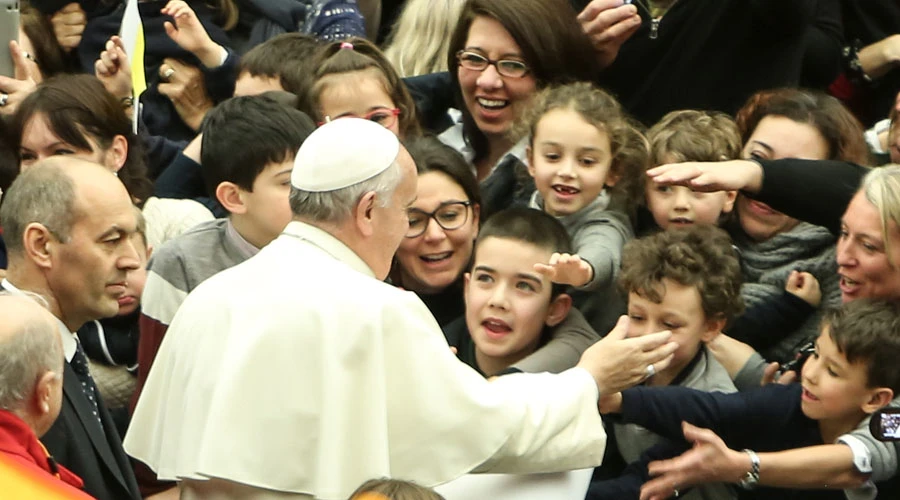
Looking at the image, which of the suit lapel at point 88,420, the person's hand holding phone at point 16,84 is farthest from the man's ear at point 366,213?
the person's hand holding phone at point 16,84

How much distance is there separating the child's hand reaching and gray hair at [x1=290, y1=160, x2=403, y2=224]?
5.18 feet

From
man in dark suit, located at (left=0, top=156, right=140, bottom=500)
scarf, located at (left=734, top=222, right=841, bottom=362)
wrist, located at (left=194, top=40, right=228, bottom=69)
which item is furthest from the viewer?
wrist, located at (left=194, top=40, right=228, bottom=69)

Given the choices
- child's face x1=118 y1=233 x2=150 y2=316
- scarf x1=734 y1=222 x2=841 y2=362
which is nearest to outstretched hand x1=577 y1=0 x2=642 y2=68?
scarf x1=734 y1=222 x2=841 y2=362

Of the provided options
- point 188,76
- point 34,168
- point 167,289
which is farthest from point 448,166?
point 188,76

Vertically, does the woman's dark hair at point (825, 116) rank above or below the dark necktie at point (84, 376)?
above

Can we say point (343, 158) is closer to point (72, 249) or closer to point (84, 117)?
point (72, 249)

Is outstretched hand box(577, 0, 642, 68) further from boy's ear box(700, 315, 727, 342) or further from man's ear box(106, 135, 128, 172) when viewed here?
man's ear box(106, 135, 128, 172)

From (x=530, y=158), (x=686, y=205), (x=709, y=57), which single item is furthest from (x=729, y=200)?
(x=709, y=57)

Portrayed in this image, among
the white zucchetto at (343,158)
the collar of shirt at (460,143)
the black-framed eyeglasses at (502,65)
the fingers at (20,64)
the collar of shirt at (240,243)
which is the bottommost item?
the collar of shirt at (460,143)

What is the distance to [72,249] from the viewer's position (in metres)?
4.70

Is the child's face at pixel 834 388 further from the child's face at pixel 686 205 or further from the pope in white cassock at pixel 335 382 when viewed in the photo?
the child's face at pixel 686 205

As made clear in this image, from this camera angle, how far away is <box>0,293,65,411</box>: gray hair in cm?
396

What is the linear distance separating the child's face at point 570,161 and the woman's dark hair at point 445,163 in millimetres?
221

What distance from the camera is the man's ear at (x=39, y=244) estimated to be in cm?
467
